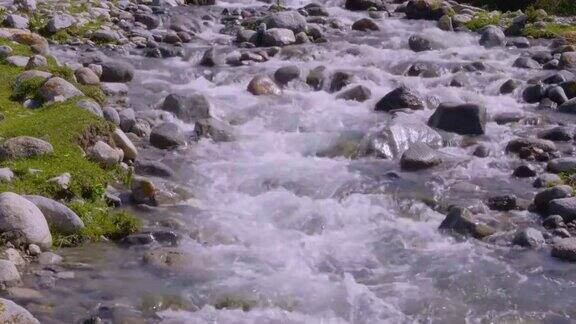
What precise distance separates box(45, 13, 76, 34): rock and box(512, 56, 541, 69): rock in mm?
10674

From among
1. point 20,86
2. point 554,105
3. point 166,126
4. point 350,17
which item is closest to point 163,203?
point 166,126

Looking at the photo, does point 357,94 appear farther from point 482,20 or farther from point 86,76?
point 482,20

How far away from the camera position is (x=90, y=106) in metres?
13.9

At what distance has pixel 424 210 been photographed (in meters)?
12.1

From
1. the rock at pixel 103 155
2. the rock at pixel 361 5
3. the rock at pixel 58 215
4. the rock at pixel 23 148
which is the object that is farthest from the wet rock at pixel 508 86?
the rock at pixel 58 215

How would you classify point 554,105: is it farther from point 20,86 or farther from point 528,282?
point 20,86

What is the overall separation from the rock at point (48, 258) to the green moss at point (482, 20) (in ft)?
55.2

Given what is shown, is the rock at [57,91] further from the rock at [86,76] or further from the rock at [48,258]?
the rock at [48,258]

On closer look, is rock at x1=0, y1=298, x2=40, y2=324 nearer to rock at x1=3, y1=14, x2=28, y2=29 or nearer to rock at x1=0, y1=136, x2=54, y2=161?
rock at x1=0, y1=136, x2=54, y2=161

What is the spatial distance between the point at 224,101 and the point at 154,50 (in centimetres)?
410

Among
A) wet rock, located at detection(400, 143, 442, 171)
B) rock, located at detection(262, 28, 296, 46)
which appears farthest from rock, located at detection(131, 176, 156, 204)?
rock, located at detection(262, 28, 296, 46)

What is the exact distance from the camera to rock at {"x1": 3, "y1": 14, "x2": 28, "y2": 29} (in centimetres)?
1994

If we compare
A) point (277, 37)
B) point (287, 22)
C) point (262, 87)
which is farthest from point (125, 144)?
point (287, 22)

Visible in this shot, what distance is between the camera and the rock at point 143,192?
11.8 metres
